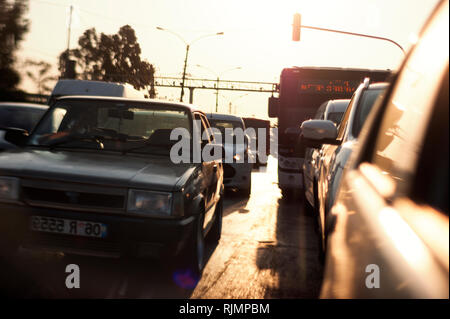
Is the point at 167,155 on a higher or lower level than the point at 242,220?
higher

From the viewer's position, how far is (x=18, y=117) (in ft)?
35.4

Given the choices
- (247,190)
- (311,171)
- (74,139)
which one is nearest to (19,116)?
(247,190)

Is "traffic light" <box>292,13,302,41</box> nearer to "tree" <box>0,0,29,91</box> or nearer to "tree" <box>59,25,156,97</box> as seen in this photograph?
"tree" <box>0,0,29,91</box>

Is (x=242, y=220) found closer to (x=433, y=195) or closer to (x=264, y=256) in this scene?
(x=264, y=256)

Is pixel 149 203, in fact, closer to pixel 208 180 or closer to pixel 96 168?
pixel 96 168

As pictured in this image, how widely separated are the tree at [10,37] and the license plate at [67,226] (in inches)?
1571

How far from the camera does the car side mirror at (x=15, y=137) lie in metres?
5.77

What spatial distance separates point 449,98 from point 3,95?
42.2m

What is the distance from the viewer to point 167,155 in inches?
218

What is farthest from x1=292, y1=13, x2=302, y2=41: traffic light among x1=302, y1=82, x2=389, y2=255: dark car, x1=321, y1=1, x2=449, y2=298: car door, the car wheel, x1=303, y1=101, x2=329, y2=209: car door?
x1=321, y1=1, x2=449, y2=298: car door

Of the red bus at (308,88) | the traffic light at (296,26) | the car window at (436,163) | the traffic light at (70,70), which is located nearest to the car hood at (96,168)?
the car window at (436,163)

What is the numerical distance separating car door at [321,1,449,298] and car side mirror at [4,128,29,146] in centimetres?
431

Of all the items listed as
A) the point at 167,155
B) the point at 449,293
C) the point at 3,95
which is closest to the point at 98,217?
the point at 167,155

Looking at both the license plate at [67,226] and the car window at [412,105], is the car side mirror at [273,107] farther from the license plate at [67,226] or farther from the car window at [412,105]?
the car window at [412,105]
